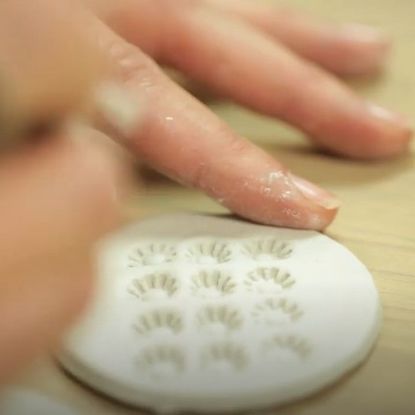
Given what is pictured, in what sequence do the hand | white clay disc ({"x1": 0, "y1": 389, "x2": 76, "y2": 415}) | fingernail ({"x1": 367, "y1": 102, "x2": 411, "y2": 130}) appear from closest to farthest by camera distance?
white clay disc ({"x1": 0, "y1": 389, "x2": 76, "y2": 415}) → the hand → fingernail ({"x1": 367, "y1": 102, "x2": 411, "y2": 130})

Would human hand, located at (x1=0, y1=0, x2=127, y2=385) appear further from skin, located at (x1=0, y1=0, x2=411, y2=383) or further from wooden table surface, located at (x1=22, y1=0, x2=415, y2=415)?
wooden table surface, located at (x1=22, y1=0, x2=415, y2=415)

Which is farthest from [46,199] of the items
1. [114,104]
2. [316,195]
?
[316,195]

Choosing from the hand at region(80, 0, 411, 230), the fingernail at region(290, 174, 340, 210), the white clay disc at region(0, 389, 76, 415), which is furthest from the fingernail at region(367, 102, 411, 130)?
the white clay disc at region(0, 389, 76, 415)

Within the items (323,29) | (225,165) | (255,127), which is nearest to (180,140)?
(225,165)

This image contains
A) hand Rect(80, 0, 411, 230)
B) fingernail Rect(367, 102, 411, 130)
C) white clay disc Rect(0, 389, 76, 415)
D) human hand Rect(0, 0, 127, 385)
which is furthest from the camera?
fingernail Rect(367, 102, 411, 130)

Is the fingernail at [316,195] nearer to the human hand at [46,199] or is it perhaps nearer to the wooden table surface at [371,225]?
the wooden table surface at [371,225]

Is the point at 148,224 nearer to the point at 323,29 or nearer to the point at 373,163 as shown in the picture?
the point at 373,163

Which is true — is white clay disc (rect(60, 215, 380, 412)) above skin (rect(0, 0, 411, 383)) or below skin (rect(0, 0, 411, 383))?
below

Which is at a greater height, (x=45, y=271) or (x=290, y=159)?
(x=45, y=271)

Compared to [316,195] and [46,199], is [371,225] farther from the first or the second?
[46,199]
